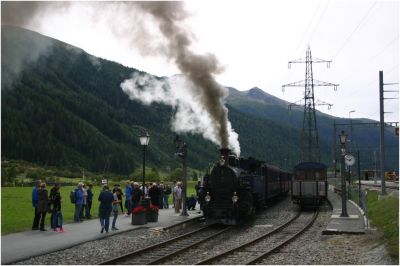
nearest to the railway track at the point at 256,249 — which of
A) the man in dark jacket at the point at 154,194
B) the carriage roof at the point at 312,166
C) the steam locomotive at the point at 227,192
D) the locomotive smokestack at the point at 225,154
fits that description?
the steam locomotive at the point at 227,192

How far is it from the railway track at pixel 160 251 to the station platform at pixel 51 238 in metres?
2.10

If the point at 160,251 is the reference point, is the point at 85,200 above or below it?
above

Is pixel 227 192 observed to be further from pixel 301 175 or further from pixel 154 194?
pixel 301 175

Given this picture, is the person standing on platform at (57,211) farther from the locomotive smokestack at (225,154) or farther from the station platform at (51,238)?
the locomotive smokestack at (225,154)

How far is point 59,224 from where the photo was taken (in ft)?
58.1

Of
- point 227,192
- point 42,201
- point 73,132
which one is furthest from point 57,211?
point 73,132

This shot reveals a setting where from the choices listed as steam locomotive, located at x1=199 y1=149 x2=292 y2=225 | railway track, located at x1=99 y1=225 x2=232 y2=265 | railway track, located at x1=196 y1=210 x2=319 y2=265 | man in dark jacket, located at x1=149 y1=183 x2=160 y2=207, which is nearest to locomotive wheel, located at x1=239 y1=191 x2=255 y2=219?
steam locomotive, located at x1=199 y1=149 x2=292 y2=225

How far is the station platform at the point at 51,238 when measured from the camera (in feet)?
42.4

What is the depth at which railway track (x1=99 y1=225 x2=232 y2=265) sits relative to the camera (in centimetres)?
1239

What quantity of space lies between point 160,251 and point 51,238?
3930 mm

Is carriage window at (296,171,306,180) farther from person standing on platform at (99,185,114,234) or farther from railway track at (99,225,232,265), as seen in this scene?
person standing on platform at (99,185,114,234)

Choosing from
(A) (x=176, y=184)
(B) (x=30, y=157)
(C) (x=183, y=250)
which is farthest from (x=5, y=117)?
(C) (x=183, y=250)

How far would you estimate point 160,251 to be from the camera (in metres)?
14.2

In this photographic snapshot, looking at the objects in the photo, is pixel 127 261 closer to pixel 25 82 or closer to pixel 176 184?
pixel 176 184
